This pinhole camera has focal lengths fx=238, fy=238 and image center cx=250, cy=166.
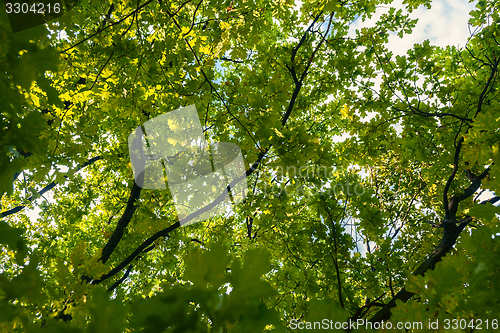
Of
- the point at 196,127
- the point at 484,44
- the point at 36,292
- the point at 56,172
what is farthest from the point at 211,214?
the point at 484,44

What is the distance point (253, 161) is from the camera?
3.45 m

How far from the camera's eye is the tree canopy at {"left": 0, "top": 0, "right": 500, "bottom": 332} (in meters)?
0.54

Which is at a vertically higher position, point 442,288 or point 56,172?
point 56,172

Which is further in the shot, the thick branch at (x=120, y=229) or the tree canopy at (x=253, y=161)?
the thick branch at (x=120, y=229)

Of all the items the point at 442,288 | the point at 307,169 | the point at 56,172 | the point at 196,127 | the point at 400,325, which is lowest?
the point at 400,325

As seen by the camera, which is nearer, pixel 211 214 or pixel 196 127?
pixel 196 127

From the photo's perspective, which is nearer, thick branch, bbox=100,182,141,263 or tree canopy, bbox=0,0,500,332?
tree canopy, bbox=0,0,500,332

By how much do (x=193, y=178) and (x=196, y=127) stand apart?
3.38ft

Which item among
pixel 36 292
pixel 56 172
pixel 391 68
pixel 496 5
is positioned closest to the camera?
pixel 36 292

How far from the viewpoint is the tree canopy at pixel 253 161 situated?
21.3 inches

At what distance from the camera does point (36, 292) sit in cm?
71

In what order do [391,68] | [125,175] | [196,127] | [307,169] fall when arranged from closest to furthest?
[307,169] → [391,68] → [196,127] → [125,175]

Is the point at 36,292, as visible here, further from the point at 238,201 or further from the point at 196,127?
the point at 238,201

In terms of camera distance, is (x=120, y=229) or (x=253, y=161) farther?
(x=120, y=229)
